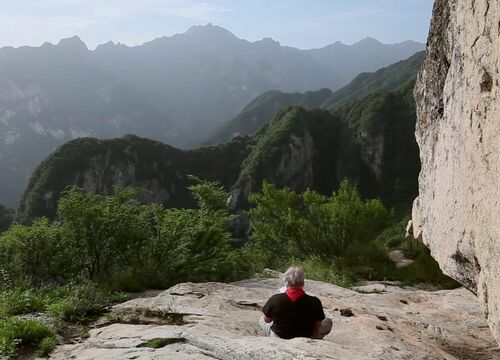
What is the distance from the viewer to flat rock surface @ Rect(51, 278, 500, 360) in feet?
20.2

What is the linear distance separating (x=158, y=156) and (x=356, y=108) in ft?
222

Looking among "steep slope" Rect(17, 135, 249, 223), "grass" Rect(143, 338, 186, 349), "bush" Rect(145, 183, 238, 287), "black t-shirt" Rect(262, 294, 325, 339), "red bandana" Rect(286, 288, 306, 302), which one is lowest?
"steep slope" Rect(17, 135, 249, 223)

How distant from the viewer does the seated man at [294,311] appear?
264 inches

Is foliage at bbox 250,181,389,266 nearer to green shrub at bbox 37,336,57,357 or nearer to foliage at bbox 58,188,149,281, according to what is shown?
foliage at bbox 58,188,149,281

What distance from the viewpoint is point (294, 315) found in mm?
6719

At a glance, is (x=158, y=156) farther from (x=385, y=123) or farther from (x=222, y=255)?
(x=222, y=255)

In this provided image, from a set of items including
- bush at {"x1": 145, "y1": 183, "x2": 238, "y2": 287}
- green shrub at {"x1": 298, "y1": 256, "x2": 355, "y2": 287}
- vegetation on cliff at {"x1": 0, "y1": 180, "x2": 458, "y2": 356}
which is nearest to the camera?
vegetation on cliff at {"x1": 0, "y1": 180, "x2": 458, "y2": 356}

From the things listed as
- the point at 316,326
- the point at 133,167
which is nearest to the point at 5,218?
the point at 133,167

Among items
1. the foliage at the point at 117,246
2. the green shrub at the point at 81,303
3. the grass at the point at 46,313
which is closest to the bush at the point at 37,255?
the foliage at the point at 117,246

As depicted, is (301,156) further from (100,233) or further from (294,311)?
(294,311)

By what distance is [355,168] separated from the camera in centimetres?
14450

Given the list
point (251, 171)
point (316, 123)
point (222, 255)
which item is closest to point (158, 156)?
point (251, 171)

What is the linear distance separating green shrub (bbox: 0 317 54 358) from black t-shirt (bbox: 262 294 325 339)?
11.4 feet

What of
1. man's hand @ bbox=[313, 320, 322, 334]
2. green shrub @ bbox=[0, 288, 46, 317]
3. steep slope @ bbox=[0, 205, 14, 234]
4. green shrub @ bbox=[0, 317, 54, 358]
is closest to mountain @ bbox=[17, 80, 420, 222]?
steep slope @ bbox=[0, 205, 14, 234]
